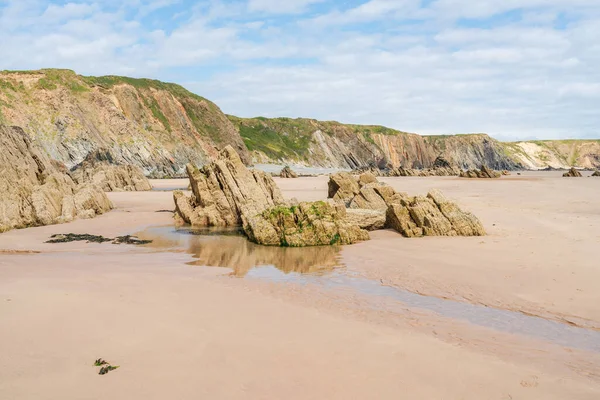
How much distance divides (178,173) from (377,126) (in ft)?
288

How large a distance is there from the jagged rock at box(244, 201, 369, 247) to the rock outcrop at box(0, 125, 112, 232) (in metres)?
8.14

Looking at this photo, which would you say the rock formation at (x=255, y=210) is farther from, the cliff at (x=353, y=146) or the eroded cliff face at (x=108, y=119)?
the cliff at (x=353, y=146)

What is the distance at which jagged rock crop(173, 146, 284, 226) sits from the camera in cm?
1809

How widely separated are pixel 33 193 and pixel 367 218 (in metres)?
12.1

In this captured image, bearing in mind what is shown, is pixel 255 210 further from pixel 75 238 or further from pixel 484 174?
pixel 484 174

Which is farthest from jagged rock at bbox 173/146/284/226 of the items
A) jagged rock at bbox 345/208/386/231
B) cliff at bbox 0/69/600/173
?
cliff at bbox 0/69/600/173

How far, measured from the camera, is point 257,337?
561 cm

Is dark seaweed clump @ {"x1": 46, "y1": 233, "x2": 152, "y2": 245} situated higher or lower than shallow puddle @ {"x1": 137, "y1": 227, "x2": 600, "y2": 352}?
lower

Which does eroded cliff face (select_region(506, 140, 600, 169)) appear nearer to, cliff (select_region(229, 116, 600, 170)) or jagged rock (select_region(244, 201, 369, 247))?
cliff (select_region(229, 116, 600, 170))

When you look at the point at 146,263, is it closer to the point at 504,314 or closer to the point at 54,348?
the point at 54,348

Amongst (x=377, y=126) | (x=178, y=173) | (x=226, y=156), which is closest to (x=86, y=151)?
(x=178, y=173)

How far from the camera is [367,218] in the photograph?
15.2 metres

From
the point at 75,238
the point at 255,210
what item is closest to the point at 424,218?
the point at 255,210

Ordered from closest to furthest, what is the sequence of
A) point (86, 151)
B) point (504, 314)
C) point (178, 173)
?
point (504, 314) < point (86, 151) < point (178, 173)
